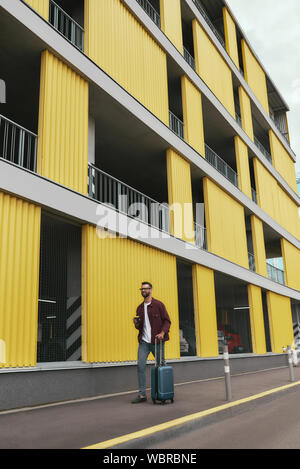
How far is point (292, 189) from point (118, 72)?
1937cm

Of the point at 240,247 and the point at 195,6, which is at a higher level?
the point at 195,6

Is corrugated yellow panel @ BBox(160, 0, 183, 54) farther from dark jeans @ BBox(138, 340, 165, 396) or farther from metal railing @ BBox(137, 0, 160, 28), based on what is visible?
dark jeans @ BBox(138, 340, 165, 396)

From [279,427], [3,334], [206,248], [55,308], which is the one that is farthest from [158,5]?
[279,427]

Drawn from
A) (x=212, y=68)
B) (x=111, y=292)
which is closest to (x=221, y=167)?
(x=212, y=68)

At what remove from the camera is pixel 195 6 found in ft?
57.1

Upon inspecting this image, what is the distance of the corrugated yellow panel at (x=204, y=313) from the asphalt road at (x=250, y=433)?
6175mm

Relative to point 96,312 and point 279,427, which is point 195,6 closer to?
point 96,312

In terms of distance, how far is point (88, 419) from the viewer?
5.54 meters

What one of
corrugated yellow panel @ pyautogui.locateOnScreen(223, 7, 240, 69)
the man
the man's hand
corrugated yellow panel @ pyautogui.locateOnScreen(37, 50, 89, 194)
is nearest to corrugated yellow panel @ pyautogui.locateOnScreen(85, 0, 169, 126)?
corrugated yellow panel @ pyautogui.locateOnScreen(37, 50, 89, 194)

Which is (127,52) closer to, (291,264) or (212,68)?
(212,68)

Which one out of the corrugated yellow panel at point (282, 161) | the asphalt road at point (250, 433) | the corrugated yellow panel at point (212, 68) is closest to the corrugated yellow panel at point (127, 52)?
the corrugated yellow panel at point (212, 68)

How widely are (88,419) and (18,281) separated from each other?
2.84 meters

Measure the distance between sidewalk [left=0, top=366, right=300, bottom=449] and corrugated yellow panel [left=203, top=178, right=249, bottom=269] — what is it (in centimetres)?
800

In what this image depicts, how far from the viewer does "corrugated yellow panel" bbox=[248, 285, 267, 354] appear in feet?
56.7
